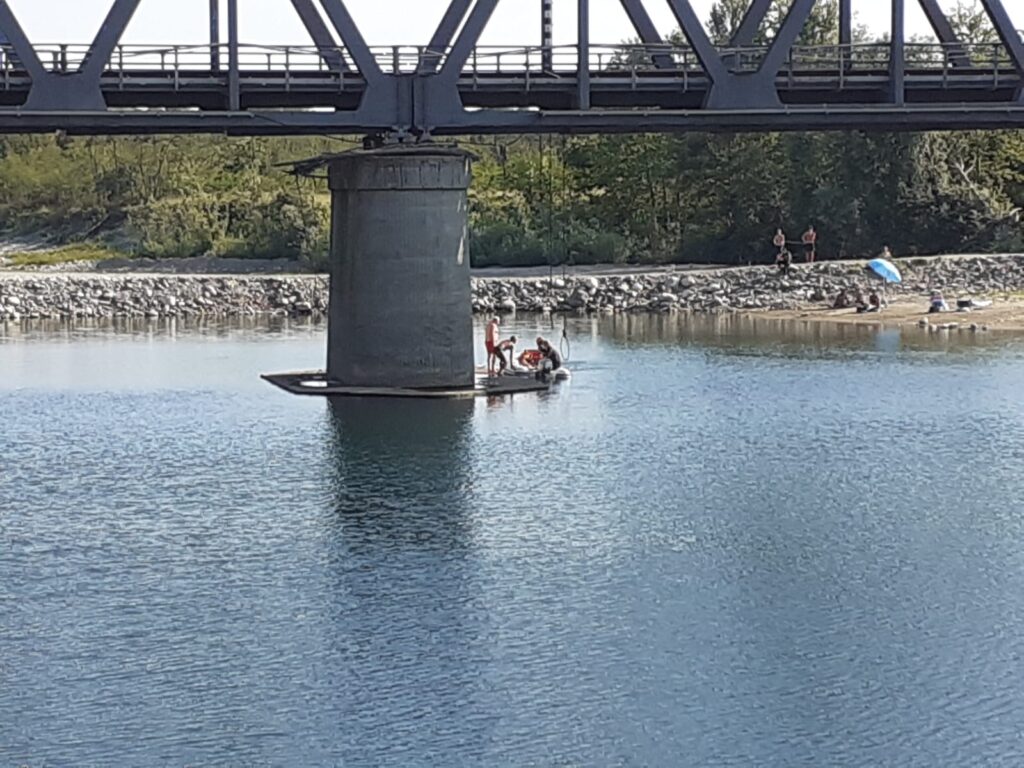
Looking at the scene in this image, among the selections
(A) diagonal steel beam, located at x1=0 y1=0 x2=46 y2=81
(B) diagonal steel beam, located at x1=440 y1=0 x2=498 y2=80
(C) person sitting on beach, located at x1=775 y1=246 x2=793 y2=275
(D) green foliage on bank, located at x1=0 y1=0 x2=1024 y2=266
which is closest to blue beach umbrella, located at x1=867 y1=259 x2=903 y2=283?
(C) person sitting on beach, located at x1=775 y1=246 x2=793 y2=275

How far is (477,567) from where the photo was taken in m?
26.5

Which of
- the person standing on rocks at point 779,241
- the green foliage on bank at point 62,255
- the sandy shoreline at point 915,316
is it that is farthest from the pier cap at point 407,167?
the green foliage on bank at point 62,255

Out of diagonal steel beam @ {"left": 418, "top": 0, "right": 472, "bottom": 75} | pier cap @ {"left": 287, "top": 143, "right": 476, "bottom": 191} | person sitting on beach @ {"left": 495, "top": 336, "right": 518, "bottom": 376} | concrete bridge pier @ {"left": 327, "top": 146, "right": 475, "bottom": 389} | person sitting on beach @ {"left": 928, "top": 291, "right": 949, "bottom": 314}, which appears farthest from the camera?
person sitting on beach @ {"left": 928, "top": 291, "right": 949, "bottom": 314}

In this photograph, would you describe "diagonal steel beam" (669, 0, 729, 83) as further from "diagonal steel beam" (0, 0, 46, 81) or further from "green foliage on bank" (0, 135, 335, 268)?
"green foliage on bank" (0, 135, 335, 268)

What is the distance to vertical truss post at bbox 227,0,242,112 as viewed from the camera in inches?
1583

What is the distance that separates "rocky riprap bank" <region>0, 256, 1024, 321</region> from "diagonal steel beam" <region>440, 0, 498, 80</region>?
33794mm

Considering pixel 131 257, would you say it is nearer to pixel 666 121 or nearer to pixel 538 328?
pixel 538 328

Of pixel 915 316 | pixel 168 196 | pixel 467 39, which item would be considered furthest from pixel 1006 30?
pixel 168 196

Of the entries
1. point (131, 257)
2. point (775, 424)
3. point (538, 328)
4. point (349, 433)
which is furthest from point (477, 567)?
Result: point (131, 257)

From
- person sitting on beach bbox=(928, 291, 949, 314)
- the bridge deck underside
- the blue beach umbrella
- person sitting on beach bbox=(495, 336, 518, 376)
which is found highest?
the bridge deck underside

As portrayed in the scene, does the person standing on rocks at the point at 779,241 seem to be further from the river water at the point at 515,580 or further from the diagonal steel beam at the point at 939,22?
the diagonal steel beam at the point at 939,22

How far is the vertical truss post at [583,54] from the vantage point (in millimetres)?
41156

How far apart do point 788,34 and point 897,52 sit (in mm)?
2533

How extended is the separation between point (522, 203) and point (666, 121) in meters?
Answer: 51.4
